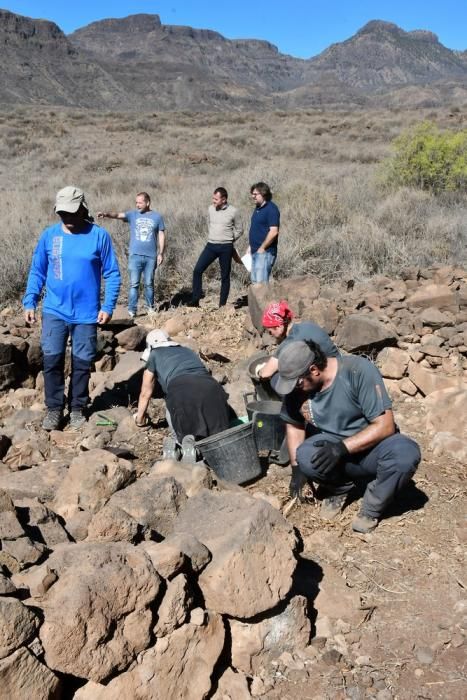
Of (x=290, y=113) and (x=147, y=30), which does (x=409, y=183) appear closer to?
(x=290, y=113)

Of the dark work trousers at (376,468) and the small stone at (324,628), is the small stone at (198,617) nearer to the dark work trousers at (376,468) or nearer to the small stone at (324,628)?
the small stone at (324,628)

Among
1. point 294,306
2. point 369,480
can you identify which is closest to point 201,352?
point 294,306

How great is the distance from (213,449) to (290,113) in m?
38.0

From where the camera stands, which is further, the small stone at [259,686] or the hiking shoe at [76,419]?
the hiking shoe at [76,419]

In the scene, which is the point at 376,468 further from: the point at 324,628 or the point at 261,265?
the point at 261,265

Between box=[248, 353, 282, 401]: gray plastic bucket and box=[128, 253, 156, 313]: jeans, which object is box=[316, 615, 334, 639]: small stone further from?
box=[128, 253, 156, 313]: jeans

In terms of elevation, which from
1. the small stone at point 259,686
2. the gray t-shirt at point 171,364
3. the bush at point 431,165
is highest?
the bush at point 431,165

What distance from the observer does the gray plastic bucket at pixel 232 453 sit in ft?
13.8

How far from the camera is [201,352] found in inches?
261

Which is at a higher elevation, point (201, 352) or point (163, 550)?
point (163, 550)

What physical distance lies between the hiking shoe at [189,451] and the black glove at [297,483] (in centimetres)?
68

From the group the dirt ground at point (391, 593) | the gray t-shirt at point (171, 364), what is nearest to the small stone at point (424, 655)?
the dirt ground at point (391, 593)

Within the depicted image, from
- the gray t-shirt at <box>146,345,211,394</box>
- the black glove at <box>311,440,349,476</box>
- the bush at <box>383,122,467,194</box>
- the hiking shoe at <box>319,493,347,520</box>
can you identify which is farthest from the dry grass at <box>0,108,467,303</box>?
the black glove at <box>311,440,349,476</box>

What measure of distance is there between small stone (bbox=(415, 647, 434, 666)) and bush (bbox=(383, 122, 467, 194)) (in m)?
11.8
